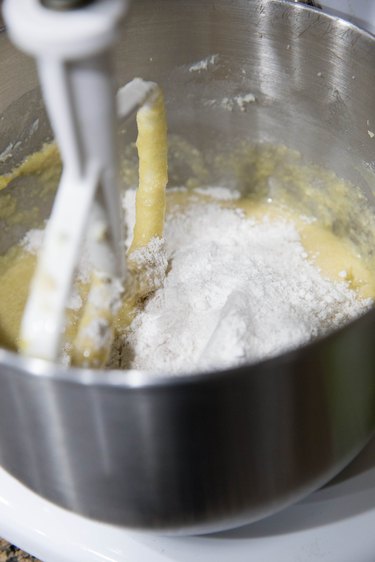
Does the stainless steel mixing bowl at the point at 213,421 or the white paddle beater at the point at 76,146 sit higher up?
the white paddle beater at the point at 76,146

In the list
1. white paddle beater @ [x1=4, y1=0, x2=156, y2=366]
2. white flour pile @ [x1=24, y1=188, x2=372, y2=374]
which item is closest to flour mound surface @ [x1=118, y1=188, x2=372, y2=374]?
white flour pile @ [x1=24, y1=188, x2=372, y2=374]

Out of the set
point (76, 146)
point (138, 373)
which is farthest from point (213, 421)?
point (76, 146)

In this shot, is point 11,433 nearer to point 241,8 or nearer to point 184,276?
point 184,276

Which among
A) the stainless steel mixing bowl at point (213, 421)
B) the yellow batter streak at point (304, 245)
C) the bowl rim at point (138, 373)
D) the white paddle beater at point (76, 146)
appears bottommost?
the yellow batter streak at point (304, 245)

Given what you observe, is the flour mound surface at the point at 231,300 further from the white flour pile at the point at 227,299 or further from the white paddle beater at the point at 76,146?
the white paddle beater at the point at 76,146

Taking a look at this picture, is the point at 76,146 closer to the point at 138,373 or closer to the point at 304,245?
the point at 138,373

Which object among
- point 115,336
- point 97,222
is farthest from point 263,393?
point 115,336

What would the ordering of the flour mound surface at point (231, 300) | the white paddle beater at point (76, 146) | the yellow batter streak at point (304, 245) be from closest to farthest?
1. the white paddle beater at point (76, 146)
2. the flour mound surface at point (231, 300)
3. the yellow batter streak at point (304, 245)

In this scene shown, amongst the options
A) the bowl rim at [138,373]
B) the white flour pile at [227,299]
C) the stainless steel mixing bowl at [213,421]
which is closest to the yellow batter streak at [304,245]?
the white flour pile at [227,299]
